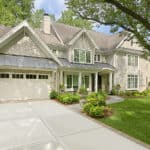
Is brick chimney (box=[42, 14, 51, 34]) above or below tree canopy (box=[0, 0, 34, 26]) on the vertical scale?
below

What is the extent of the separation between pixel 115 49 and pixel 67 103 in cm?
1299

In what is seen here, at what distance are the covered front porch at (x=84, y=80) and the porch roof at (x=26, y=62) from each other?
263 centimetres

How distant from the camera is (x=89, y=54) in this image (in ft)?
81.2

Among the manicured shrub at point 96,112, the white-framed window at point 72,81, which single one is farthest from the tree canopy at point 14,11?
Result: the manicured shrub at point 96,112

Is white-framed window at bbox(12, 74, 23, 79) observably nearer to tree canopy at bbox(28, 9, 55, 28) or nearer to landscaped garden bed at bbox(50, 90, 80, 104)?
landscaped garden bed at bbox(50, 90, 80, 104)

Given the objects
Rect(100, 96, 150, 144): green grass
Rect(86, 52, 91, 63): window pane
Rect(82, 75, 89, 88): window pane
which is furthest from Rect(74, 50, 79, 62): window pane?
Rect(100, 96, 150, 144): green grass

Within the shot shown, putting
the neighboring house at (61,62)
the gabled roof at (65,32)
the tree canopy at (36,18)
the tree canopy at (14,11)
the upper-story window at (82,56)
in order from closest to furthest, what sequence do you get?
the neighboring house at (61,62), the upper-story window at (82,56), the gabled roof at (65,32), the tree canopy at (14,11), the tree canopy at (36,18)

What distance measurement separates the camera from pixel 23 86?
18.1m

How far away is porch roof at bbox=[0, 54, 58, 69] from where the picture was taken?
54.7 ft

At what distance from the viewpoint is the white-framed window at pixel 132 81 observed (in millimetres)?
28733

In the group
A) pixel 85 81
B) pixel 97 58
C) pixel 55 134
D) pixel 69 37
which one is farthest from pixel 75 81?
pixel 55 134

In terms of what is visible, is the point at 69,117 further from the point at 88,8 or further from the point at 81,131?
the point at 88,8

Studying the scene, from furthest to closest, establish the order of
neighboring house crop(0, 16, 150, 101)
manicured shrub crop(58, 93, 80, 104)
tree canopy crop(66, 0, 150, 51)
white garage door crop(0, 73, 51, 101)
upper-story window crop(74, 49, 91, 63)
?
upper-story window crop(74, 49, 91, 63)
neighboring house crop(0, 16, 150, 101)
white garage door crop(0, 73, 51, 101)
manicured shrub crop(58, 93, 80, 104)
tree canopy crop(66, 0, 150, 51)

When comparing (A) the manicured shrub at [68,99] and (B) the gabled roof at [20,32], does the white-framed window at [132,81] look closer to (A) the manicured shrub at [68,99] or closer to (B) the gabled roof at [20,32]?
(A) the manicured shrub at [68,99]
